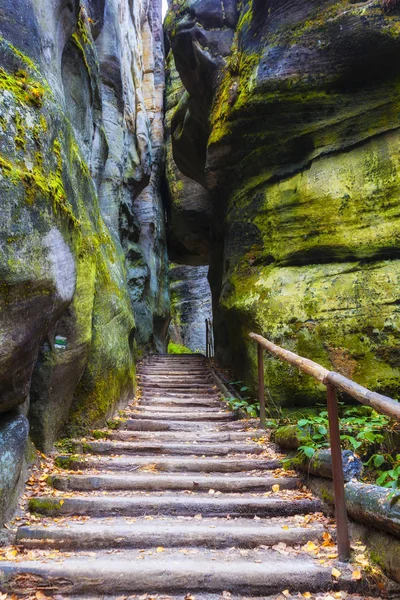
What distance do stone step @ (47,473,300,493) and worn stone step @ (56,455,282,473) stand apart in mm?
317

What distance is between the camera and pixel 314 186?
7867 millimetres

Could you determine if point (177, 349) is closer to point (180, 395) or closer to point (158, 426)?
point (180, 395)

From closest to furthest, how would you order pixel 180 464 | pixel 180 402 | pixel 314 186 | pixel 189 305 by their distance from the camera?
pixel 180 464
pixel 180 402
pixel 314 186
pixel 189 305

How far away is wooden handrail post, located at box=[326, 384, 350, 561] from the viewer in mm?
2557

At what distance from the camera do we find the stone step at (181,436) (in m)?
5.06

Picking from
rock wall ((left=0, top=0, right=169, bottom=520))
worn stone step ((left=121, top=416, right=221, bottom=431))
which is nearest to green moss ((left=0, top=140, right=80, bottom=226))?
rock wall ((left=0, top=0, right=169, bottom=520))

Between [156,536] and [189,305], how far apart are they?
23393mm

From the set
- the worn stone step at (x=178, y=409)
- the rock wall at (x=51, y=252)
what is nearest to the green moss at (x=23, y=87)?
the rock wall at (x=51, y=252)

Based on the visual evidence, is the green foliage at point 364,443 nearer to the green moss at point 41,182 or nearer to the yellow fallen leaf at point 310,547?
the yellow fallen leaf at point 310,547

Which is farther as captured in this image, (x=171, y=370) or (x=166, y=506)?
(x=171, y=370)

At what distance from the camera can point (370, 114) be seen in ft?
24.9

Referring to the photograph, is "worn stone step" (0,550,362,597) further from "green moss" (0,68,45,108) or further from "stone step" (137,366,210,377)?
"stone step" (137,366,210,377)

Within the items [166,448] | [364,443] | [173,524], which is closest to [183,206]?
[166,448]

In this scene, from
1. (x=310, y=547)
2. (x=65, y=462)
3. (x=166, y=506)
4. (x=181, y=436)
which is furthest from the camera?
(x=181, y=436)
